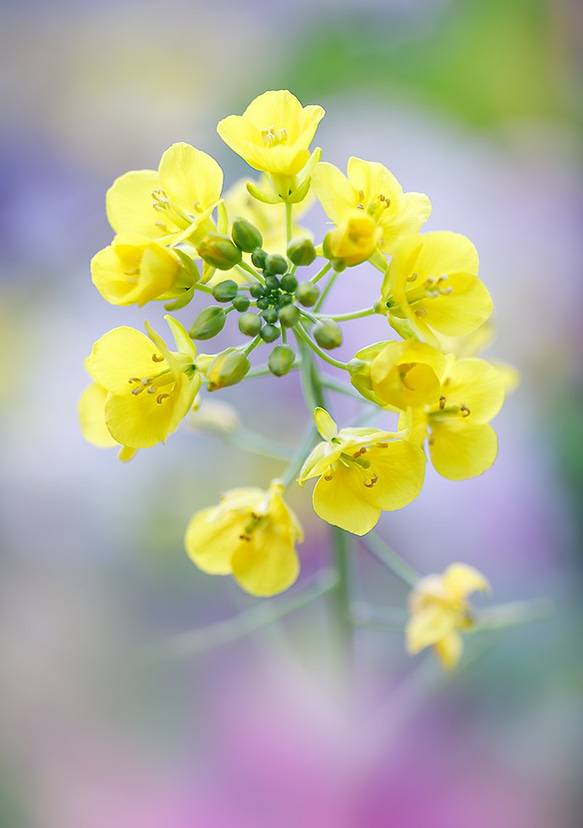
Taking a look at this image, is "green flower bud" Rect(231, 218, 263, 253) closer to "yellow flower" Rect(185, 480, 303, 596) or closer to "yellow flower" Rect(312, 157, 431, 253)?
"yellow flower" Rect(312, 157, 431, 253)

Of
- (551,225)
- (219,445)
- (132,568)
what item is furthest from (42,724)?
(551,225)

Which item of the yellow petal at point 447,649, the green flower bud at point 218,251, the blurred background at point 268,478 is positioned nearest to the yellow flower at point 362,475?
the green flower bud at point 218,251

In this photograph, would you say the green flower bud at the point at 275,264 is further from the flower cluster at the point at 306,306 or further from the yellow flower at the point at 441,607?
the yellow flower at the point at 441,607

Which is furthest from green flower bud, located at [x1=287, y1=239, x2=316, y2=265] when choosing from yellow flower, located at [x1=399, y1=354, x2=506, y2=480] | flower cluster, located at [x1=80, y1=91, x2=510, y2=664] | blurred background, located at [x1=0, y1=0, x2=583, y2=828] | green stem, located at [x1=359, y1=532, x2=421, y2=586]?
blurred background, located at [x1=0, y1=0, x2=583, y2=828]

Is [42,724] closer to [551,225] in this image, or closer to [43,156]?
[43,156]

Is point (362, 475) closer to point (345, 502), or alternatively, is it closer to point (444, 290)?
point (345, 502)

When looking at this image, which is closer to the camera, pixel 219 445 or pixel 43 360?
pixel 219 445

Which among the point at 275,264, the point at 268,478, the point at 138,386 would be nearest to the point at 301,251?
the point at 275,264
